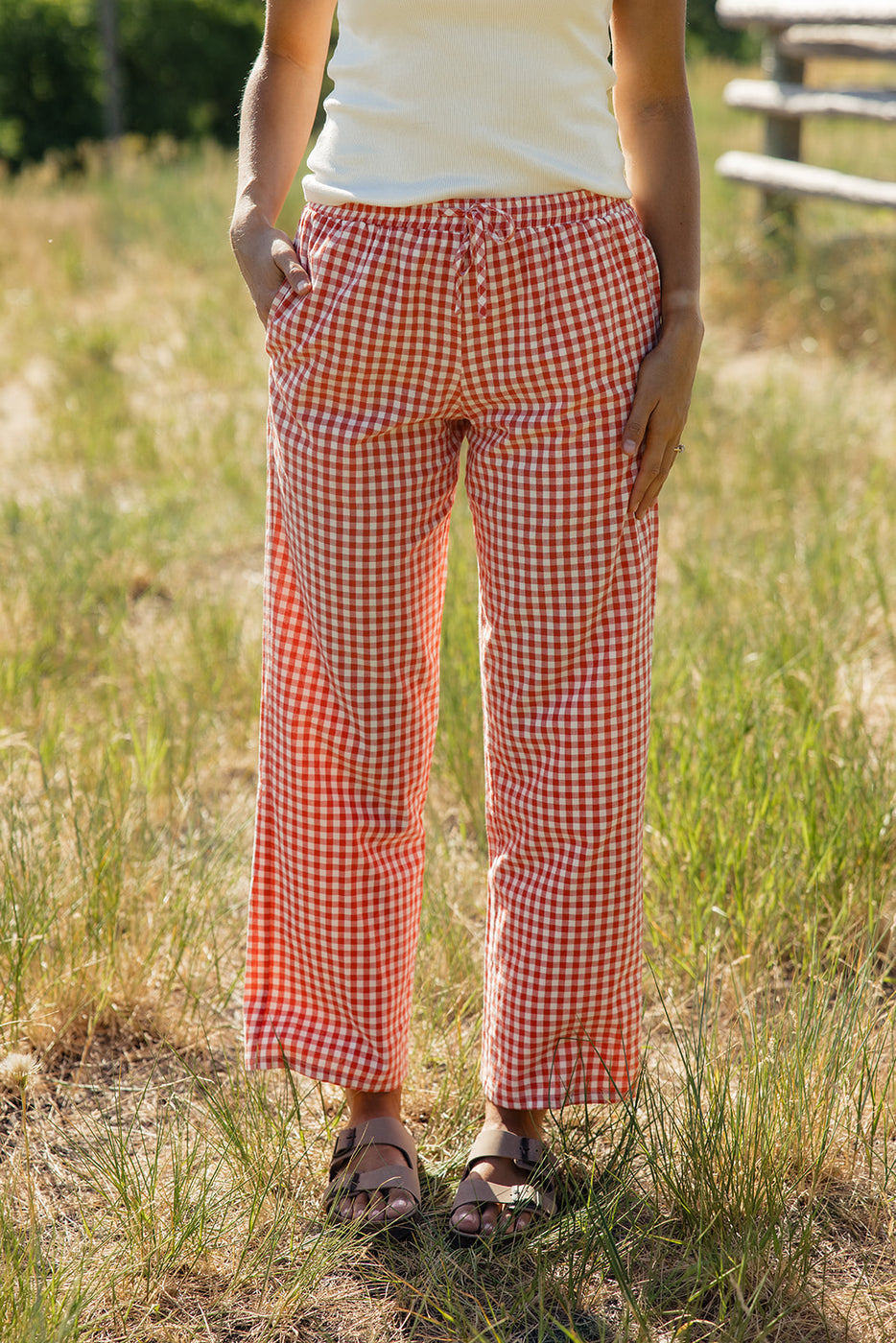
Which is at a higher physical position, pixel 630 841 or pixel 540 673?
pixel 540 673

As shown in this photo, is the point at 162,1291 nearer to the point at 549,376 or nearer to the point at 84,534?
the point at 549,376

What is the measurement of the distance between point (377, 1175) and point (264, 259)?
1159 mm

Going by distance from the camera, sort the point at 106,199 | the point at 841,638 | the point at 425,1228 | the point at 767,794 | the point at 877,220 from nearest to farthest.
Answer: the point at 425,1228 → the point at 767,794 → the point at 841,638 → the point at 877,220 → the point at 106,199

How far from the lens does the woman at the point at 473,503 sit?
57.5 inches

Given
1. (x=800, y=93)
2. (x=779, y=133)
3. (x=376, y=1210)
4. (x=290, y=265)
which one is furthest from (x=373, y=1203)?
(x=779, y=133)

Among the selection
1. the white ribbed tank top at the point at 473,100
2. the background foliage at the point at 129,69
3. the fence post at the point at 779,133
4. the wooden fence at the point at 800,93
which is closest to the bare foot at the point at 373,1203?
the white ribbed tank top at the point at 473,100

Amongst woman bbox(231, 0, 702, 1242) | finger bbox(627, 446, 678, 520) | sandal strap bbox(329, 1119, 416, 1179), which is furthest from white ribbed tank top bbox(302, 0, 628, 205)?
sandal strap bbox(329, 1119, 416, 1179)

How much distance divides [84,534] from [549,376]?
108 inches

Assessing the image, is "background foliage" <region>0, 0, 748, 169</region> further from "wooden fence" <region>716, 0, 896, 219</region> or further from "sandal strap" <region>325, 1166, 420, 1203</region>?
"sandal strap" <region>325, 1166, 420, 1203</region>

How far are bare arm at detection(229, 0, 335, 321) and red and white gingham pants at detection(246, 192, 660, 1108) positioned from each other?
0.50ft

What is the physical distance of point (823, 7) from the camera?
6.51 m

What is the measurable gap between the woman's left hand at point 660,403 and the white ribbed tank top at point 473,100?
18 centimetres

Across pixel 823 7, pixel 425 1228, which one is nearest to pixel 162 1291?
pixel 425 1228

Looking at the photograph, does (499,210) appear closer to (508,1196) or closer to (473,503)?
(473,503)
